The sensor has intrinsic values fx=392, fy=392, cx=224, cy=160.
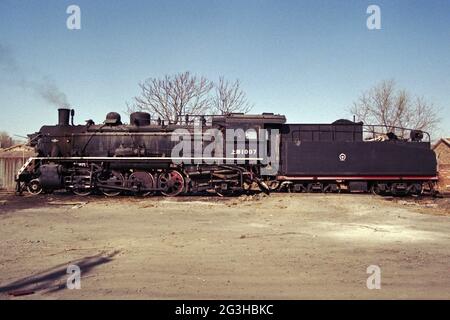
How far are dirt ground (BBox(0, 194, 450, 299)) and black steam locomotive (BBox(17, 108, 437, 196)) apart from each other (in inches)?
127

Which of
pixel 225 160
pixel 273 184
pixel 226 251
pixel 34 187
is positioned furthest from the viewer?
pixel 273 184

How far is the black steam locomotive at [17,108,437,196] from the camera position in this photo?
1700cm

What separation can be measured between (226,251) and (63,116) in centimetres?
1367

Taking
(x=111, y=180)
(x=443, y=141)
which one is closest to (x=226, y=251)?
(x=111, y=180)

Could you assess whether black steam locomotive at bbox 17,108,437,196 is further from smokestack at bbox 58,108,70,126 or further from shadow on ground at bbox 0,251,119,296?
shadow on ground at bbox 0,251,119,296

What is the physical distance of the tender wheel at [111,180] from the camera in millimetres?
17234

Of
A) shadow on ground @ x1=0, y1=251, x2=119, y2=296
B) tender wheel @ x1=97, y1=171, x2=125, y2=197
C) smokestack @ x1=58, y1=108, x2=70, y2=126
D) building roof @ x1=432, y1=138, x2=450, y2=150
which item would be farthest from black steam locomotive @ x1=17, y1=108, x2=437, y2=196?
building roof @ x1=432, y1=138, x2=450, y2=150

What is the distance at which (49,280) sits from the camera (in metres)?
5.97

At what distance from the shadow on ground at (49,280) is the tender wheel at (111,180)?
10359 millimetres

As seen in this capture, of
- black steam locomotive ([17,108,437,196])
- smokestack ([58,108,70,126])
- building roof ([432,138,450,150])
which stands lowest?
black steam locomotive ([17,108,437,196])

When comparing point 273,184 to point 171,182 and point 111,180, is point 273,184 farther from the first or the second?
point 111,180

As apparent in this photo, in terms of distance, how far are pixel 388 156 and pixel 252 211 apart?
7.95 metres

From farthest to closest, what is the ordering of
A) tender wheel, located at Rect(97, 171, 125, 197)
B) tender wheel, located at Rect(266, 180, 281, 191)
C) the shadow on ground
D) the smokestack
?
1. the smokestack
2. tender wheel, located at Rect(266, 180, 281, 191)
3. tender wheel, located at Rect(97, 171, 125, 197)
4. the shadow on ground
